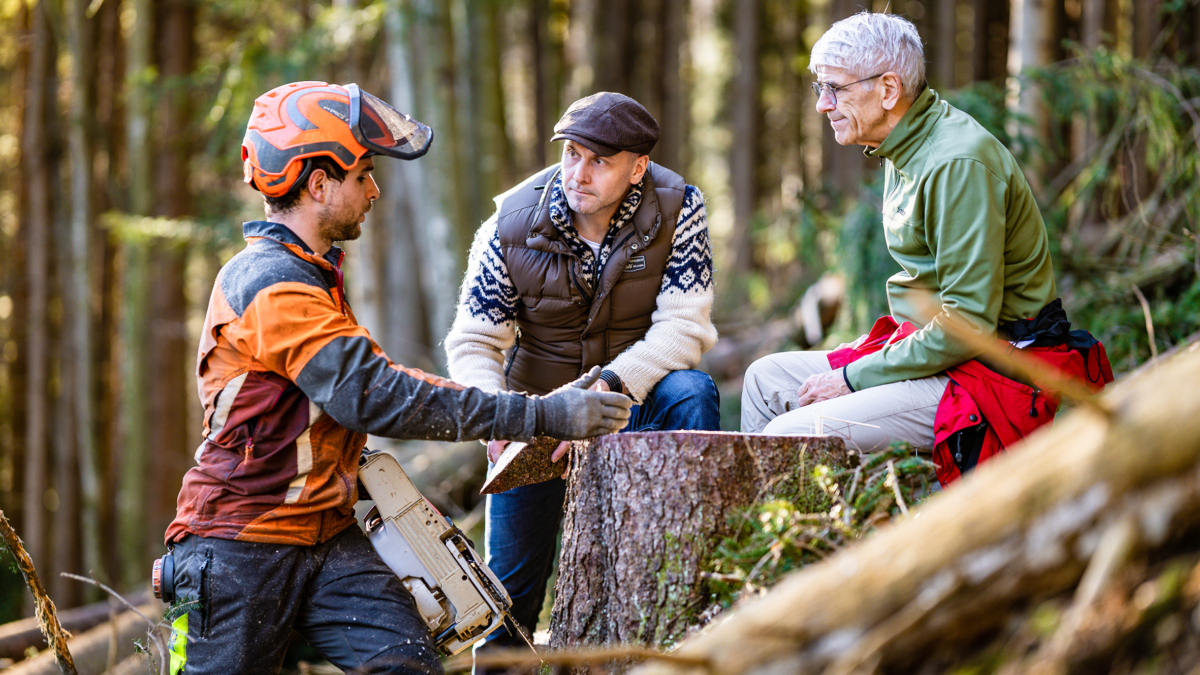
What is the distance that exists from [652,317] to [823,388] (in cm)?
68

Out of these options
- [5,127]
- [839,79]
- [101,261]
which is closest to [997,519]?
[839,79]

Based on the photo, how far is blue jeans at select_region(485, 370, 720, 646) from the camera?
3.32m

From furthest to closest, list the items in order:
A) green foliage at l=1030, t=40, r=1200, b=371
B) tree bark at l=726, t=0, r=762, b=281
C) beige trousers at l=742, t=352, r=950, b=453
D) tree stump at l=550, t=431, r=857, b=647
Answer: tree bark at l=726, t=0, r=762, b=281, green foliage at l=1030, t=40, r=1200, b=371, beige trousers at l=742, t=352, r=950, b=453, tree stump at l=550, t=431, r=857, b=647

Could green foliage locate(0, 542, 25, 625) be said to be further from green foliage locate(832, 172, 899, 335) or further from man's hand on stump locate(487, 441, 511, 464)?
green foliage locate(832, 172, 899, 335)

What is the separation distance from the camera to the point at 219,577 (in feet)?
7.99

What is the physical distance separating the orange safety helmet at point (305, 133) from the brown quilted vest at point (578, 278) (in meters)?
0.68

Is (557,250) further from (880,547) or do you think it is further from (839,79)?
(880,547)

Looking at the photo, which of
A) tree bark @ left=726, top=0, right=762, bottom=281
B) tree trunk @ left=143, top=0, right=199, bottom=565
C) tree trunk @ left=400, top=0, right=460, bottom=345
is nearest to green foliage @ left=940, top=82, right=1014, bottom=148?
tree trunk @ left=400, top=0, right=460, bottom=345

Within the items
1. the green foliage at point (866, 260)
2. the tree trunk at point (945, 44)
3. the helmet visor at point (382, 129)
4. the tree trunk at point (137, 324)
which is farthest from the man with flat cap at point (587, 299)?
the tree trunk at point (945, 44)

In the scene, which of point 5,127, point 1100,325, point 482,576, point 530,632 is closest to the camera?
point 482,576

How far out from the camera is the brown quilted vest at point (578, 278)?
329cm

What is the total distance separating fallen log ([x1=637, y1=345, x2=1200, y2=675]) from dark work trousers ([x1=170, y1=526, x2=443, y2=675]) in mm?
1245

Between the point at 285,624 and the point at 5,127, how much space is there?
14.0m

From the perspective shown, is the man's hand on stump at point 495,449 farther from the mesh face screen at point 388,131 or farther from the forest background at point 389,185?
the forest background at point 389,185
